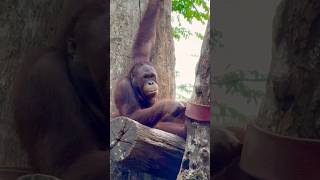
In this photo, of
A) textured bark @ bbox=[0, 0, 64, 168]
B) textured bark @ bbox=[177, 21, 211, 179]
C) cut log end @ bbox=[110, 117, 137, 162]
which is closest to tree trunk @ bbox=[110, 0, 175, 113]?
cut log end @ bbox=[110, 117, 137, 162]

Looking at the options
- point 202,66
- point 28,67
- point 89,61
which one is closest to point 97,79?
point 89,61

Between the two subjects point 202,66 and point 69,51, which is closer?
point 69,51

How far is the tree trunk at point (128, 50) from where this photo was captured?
8.27 ft

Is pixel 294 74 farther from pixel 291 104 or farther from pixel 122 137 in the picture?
pixel 122 137

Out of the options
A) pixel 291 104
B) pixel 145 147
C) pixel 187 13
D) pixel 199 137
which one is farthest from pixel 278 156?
pixel 187 13

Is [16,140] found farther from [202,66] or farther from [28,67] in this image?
[202,66]

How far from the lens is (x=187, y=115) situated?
2.40 meters

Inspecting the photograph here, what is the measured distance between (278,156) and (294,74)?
0.57ft

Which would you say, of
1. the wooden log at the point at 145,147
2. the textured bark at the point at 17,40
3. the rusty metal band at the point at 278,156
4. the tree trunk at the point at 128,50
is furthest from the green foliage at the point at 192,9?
the rusty metal band at the point at 278,156

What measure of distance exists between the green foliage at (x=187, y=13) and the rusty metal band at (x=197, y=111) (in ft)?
1.18

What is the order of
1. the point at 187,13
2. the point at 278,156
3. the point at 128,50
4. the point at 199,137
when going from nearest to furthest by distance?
the point at 278,156
the point at 199,137
the point at 128,50
the point at 187,13

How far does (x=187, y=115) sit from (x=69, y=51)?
3.73 ft

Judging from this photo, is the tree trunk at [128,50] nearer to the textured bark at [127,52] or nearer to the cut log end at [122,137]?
the textured bark at [127,52]

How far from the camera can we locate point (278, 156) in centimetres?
103
